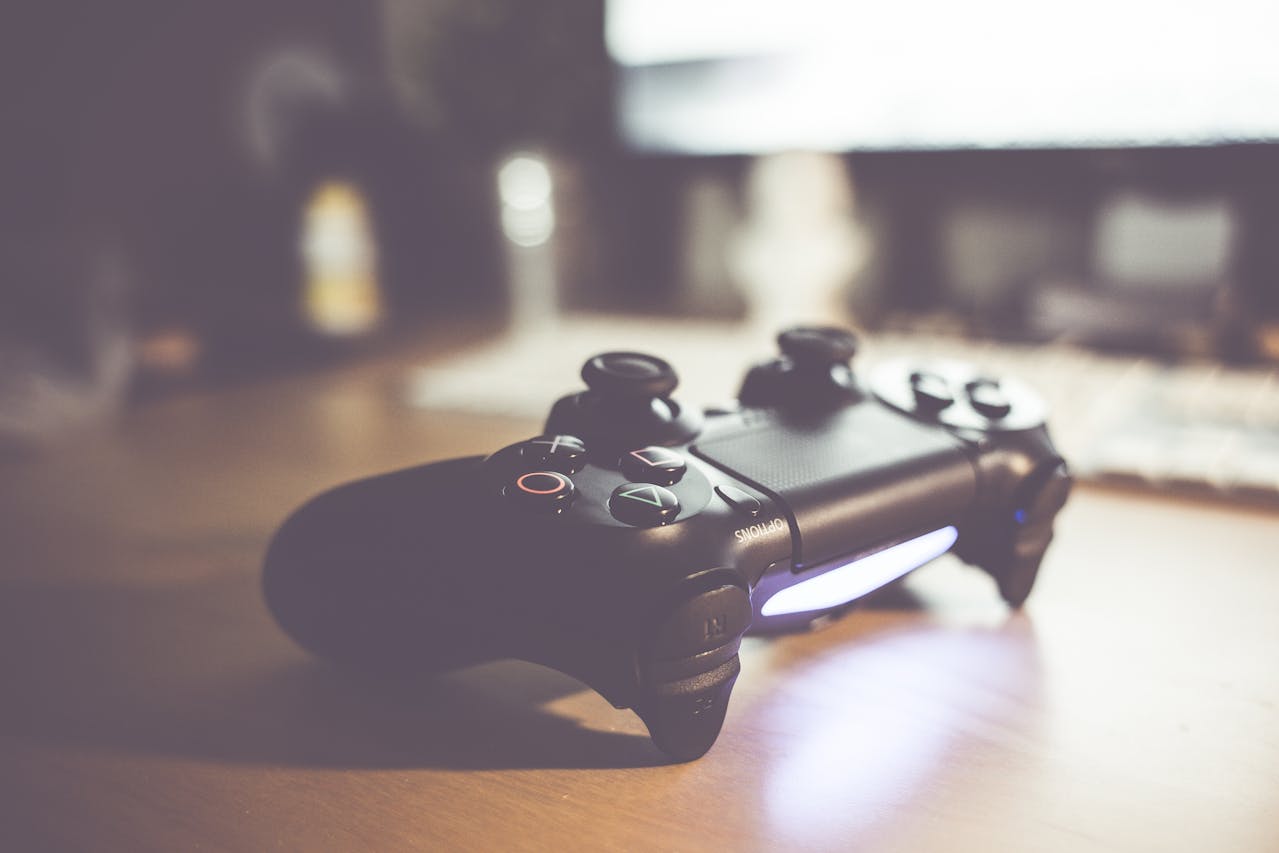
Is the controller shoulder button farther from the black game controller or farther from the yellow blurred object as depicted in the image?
the yellow blurred object

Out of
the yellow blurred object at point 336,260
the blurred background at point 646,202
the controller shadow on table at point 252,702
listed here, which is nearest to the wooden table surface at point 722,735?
the controller shadow on table at point 252,702

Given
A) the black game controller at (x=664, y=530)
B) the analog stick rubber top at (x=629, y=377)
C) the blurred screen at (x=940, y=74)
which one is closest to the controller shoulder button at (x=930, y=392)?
the black game controller at (x=664, y=530)

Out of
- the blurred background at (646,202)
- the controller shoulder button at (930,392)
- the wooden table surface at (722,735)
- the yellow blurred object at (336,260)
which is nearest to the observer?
the wooden table surface at (722,735)

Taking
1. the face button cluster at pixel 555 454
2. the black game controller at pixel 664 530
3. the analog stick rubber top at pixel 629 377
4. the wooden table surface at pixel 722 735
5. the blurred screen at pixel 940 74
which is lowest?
the wooden table surface at pixel 722 735

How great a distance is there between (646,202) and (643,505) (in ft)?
3.16

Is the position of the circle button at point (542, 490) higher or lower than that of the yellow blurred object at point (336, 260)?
higher

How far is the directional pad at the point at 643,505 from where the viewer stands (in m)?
0.25

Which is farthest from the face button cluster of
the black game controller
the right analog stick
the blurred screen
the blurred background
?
the blurred screen

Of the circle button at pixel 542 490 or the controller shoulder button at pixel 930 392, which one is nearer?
the circle button at pixel 542 490

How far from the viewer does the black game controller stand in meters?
0.25

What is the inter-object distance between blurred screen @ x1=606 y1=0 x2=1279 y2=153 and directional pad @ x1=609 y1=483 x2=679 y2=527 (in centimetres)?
69

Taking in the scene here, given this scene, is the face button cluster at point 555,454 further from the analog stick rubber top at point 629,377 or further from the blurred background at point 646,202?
the blurred background at point 646,202

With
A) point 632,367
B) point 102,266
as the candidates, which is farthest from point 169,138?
point 632,367

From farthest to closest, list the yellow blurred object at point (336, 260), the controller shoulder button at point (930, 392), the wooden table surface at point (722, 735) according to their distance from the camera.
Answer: the yellow blurred object at point (336, 260) → the controller shoulder button at point (930, 392) → the wooden table surface at point (722, 735)
